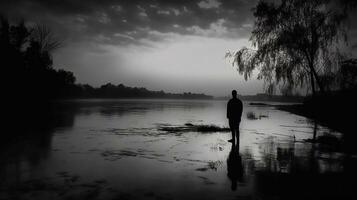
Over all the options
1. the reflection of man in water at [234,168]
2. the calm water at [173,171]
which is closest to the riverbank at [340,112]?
the calm water at [173,171]

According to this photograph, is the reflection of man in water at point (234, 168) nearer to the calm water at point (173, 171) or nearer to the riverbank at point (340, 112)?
the calm water at point (173, 171)

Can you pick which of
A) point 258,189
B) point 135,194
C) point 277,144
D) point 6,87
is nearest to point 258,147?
point 277,144

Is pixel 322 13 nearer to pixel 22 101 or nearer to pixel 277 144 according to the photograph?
pixel 277 144

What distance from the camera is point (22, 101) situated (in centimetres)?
4200

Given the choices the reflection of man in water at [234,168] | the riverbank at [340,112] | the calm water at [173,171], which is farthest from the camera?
the riverbank at [340,112]

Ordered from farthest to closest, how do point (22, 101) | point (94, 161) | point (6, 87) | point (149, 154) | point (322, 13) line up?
point (22, 101) → point (6, 87) → point (322, 13) → point (149, 154) → point (94, 161)

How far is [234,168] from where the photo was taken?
24.2ft

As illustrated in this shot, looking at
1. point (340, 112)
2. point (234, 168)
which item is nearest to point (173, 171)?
point (234, 168)

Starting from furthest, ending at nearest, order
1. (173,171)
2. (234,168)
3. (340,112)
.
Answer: (340,112)
(234,168)
(173,171)

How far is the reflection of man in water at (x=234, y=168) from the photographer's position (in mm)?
6293

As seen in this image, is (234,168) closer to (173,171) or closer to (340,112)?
(173,171)

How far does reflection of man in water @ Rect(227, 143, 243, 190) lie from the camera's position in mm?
6293

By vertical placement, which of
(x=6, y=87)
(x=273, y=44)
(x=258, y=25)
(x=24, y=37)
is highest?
(x=24, y=37)

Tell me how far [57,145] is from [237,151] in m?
6.54
